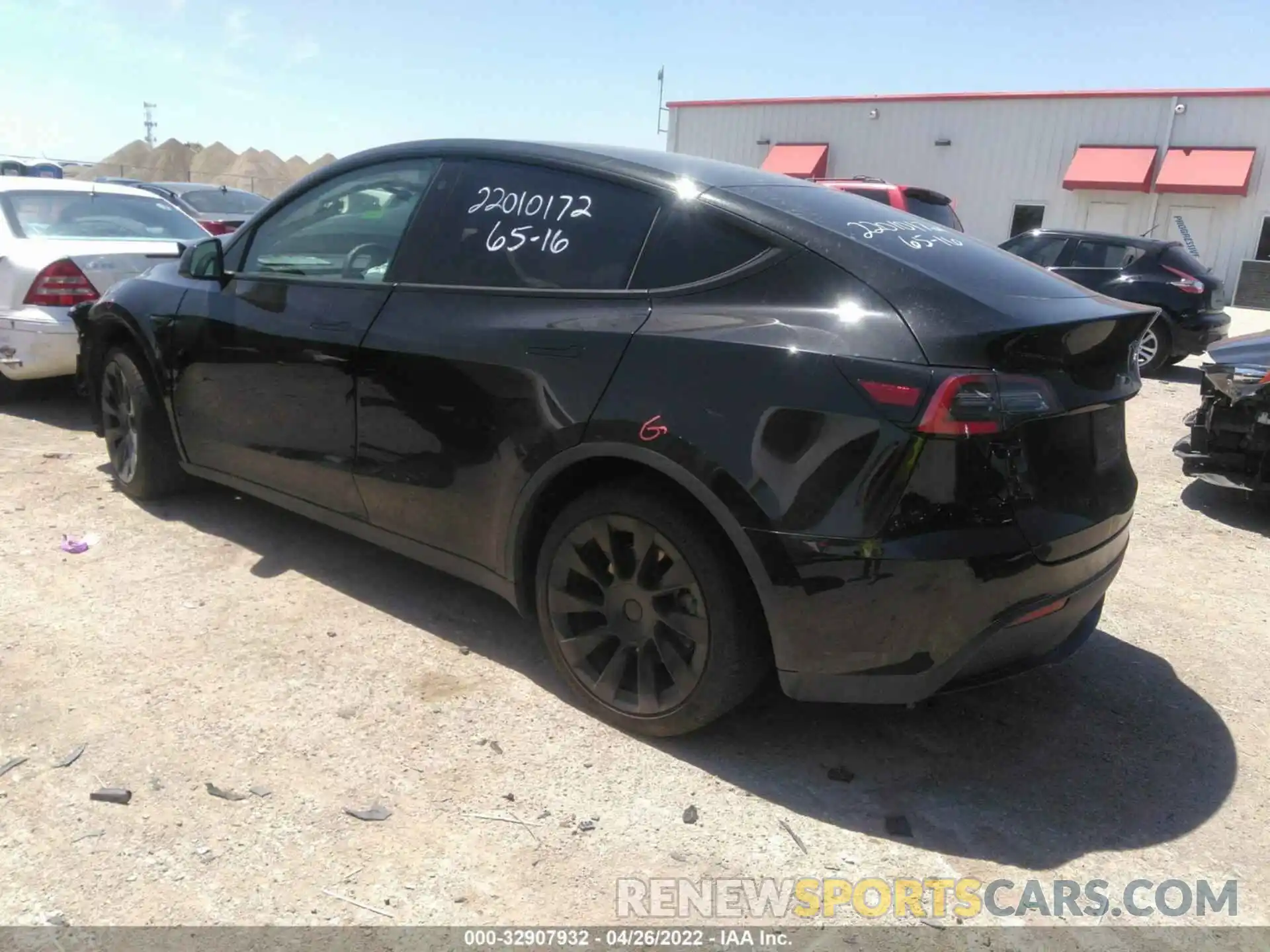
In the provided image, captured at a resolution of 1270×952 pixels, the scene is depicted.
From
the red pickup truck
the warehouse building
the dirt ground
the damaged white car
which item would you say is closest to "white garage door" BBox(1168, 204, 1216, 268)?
the warehouse building

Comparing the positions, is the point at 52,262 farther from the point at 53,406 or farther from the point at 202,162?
the point at 202,162

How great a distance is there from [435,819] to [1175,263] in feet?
35.5

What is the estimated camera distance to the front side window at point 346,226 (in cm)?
371

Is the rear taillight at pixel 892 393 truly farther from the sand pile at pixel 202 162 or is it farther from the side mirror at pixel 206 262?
the sand pile at pixel 202 162

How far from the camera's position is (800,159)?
27281 millimetres

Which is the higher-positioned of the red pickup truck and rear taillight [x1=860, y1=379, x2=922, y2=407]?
the red pickup truck

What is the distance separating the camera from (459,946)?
2262mm

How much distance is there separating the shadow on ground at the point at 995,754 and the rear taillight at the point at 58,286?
144 inches

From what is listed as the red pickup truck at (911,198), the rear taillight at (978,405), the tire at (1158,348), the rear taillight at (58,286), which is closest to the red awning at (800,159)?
the red pickup truck at (911,198)

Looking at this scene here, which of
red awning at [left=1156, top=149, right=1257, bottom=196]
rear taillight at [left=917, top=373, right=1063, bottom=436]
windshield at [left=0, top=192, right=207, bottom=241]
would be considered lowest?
rear taillight at [left=917, top=373, right=1063, bottom=436]

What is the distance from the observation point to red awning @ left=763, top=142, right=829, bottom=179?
26.8 m

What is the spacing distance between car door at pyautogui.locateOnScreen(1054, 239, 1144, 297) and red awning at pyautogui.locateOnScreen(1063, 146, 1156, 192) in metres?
13.2

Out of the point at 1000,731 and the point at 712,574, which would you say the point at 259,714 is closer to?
the point at 712,574

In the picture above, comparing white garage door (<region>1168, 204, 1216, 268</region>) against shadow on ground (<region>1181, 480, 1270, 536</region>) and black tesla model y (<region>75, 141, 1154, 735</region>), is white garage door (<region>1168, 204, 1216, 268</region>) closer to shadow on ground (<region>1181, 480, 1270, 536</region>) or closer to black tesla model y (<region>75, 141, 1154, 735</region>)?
shadow on ground (<region>1181, 480, 1270, 536</region>)
